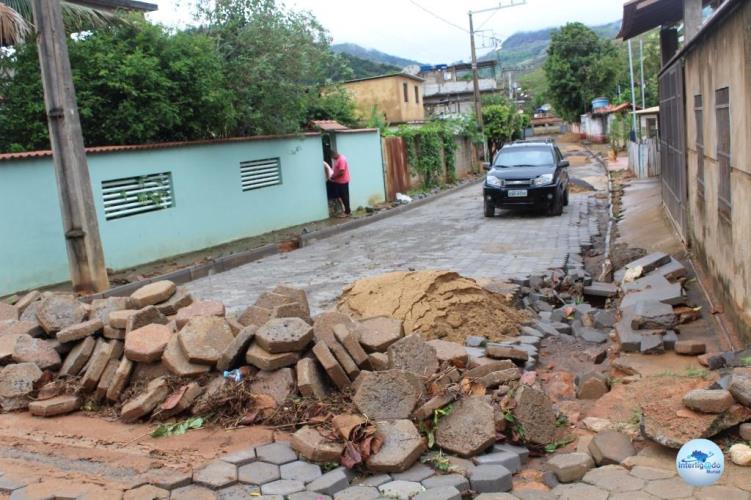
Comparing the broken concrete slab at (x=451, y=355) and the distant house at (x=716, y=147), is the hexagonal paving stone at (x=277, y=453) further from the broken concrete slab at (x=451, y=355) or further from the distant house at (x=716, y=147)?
the distant house at (x=716, y=147)

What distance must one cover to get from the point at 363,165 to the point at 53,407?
15.8 metres

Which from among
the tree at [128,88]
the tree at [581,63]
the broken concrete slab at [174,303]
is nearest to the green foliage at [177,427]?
the broken concrete slab at [174,303]

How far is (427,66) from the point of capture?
70.9m

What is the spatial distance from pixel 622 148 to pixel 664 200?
88.7 ft

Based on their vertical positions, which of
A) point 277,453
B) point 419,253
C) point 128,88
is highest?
point 128,88

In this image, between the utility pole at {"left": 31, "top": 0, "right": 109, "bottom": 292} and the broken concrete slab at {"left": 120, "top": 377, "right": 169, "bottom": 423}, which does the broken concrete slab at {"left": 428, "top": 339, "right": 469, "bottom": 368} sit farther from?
the utility pole at {"left": 31, "top": 0, "right": 109, "bottom": 292}

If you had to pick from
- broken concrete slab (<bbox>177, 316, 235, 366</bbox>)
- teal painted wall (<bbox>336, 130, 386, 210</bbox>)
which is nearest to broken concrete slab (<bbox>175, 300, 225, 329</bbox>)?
broken concrete slab (<bbox>177, 316, 235, 366</bbox>)

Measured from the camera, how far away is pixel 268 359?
498cm

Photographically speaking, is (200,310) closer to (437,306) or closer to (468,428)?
(437,306)

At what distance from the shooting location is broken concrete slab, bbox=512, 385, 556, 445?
14.4 feet

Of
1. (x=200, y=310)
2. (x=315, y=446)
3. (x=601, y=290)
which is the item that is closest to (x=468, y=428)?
(x=315, y=446)

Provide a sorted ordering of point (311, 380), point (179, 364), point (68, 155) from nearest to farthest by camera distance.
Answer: point (311, 380), point (179, 364), point (68, 155)

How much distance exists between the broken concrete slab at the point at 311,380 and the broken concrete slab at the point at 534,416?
1340mm

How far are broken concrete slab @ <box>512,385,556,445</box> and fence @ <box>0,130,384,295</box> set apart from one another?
8215 millimetres
